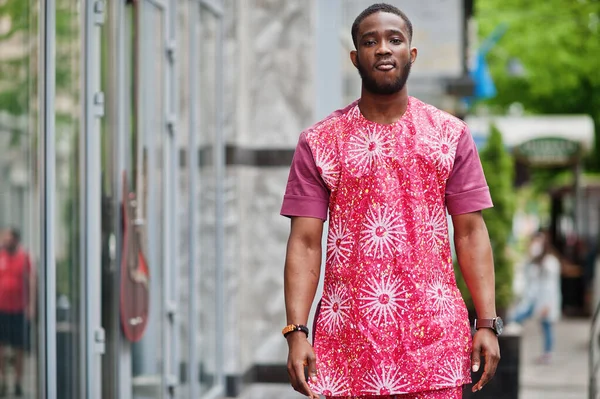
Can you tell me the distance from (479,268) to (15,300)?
221 centimetres

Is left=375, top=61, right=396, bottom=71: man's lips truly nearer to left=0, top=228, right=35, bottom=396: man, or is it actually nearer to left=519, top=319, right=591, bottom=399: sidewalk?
left=0, top=228, right=35, bottom=396: man

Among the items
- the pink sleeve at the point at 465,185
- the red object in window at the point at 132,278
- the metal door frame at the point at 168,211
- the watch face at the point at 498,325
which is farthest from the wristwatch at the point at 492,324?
the metal door frame at the point at 168,211

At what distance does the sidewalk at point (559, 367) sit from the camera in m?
11.5

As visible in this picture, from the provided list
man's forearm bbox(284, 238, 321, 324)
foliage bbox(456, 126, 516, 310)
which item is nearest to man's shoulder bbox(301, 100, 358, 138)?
man's forearm bbox(284, 238, 321, 324)

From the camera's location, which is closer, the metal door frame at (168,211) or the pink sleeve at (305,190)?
the pink sleeve at (305,190)

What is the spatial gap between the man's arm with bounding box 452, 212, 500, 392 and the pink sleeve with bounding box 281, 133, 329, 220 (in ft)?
1.36

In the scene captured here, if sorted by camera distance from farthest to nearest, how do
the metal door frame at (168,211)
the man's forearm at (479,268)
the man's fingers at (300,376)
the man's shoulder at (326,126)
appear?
the metal door frame at (168,211), the man's shoulder at (326,126), the man's forearm at (479,268), the man's fingers at (300,376)

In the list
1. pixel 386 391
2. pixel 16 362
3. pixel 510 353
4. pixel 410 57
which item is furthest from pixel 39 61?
pixel 510 353

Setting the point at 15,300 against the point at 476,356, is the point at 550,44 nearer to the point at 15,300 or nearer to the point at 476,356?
the point at 15,300

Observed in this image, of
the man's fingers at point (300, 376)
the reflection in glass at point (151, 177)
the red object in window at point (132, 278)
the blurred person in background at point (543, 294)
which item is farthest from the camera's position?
the blurred person in background at point (543, 294)

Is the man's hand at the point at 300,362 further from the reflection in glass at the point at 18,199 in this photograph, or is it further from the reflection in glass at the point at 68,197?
the reflection in glass at the point at 68,197

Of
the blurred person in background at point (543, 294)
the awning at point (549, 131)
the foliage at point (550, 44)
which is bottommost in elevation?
the blurred person in background at point (543, 294)

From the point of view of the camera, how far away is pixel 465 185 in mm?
3414

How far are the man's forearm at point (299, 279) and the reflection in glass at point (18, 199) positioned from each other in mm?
1605
